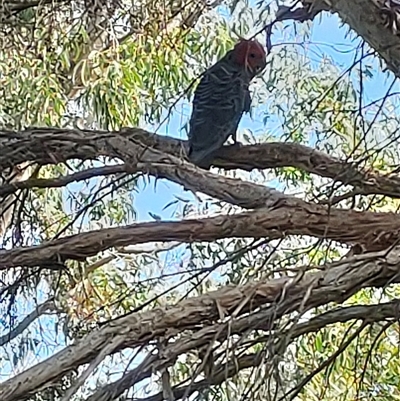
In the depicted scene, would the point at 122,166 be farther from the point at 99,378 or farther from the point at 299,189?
the point at 299,189

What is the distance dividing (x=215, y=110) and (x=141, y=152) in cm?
45

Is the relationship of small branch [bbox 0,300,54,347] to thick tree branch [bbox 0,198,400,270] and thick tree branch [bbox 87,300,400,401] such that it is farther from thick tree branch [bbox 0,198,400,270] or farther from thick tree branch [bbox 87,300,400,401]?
thick tree branch [bbox 87,300,400,401]

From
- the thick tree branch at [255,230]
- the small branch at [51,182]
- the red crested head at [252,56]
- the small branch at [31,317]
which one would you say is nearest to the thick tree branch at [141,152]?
the small branch at [51,182]

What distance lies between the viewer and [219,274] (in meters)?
2.53

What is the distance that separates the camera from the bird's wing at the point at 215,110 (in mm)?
1961

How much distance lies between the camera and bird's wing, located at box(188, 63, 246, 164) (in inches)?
77.2

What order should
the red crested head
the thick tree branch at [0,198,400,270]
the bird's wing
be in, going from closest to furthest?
the thick tree branch at [0,198,400,270] < the bird's wing < the red crested head

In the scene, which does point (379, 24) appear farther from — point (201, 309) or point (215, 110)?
point (215, 110)

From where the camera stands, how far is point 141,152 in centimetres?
170

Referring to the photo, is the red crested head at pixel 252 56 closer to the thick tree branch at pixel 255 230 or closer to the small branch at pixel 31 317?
the thick tree branch at pixel 255 230

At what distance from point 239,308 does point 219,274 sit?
51.6 inches

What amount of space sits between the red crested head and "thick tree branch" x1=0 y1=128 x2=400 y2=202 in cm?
31

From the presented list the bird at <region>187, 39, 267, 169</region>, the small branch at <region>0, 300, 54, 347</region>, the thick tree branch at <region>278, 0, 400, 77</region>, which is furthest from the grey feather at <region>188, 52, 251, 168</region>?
the small branch at <region>0, 300, 54, 347</region>

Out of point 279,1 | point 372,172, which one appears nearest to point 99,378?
point 372,172
